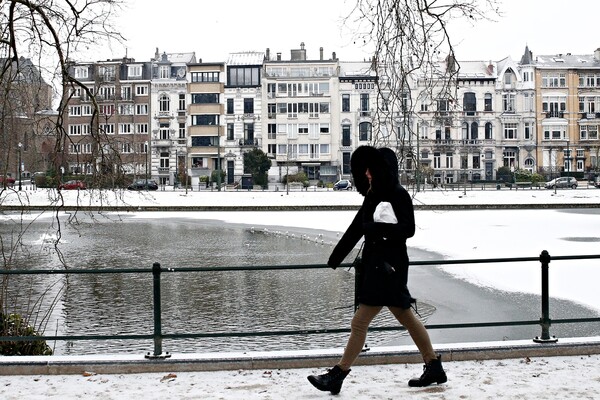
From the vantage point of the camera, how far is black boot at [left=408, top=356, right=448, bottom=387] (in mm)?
5938

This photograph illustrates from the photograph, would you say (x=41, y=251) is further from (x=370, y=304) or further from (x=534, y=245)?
(x=370, y=304)

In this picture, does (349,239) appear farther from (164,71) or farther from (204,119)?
(164,71)

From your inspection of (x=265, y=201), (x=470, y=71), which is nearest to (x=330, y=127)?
(x=470, y=71)

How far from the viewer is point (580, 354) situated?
23.0ft

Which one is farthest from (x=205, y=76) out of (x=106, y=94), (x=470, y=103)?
(x=106, y=94)

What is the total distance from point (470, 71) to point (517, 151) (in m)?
10.4

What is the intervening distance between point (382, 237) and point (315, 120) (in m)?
77.8

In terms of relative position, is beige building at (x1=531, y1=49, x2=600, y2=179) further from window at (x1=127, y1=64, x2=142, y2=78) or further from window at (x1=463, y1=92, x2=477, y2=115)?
window at (x1=127, y1=64, x2=142, y2=78)

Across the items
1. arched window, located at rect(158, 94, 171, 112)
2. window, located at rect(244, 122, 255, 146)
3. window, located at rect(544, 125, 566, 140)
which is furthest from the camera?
arched window, located at rect(158, 94, 171, 112)

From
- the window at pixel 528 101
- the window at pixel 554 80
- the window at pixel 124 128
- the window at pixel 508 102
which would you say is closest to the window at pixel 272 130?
the window at pixel 124 128

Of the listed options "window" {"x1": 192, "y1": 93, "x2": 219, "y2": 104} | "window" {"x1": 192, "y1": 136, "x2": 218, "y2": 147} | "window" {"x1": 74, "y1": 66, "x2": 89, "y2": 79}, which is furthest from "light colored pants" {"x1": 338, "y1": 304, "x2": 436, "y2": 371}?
"window" {"x1": 192, "y1": 93, "x2": 219, "y2": 104}

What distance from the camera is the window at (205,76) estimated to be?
8325cm

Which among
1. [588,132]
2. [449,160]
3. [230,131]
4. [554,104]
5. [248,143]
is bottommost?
[449,160]

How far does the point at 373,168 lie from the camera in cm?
589
